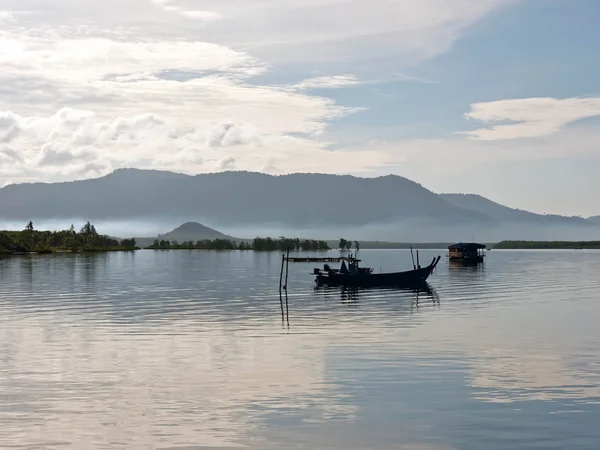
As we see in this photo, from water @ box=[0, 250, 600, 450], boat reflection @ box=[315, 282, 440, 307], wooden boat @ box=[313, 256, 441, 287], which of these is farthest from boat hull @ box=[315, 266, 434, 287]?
water @ box=[0, 250, 600, 450]

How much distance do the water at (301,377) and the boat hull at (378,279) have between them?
1141 inches

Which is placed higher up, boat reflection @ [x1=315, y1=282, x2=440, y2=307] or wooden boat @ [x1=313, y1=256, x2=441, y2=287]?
wooden boat @ [x1=313, y1=256, x2=441, y2=287]

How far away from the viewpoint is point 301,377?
32.9 meters

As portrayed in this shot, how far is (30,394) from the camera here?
29.7m

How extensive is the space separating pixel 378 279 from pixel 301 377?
64.6 meters

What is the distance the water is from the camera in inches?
939

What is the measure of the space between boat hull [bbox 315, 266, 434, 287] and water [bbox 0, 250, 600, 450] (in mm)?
28981

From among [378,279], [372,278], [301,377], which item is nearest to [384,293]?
[372,278]

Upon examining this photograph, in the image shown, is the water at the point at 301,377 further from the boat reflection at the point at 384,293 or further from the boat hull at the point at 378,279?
the boat hull at the point at 378,279

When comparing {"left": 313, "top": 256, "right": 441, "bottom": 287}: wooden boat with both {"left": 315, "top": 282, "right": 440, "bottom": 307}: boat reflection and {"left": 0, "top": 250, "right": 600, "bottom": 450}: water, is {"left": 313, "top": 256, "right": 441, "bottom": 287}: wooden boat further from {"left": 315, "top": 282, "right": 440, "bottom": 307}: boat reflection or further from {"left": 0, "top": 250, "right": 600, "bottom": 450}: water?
{"left": 0, "top": 250, "right": 600, "bottom": 450}: water

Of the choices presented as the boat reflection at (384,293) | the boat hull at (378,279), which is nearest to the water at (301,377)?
the boat reflection at (384,293)

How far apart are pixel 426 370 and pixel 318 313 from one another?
29.0 m

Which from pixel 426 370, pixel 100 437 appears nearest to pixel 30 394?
pixel 100 437

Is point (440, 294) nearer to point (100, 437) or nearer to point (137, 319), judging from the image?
point (137, 319)
